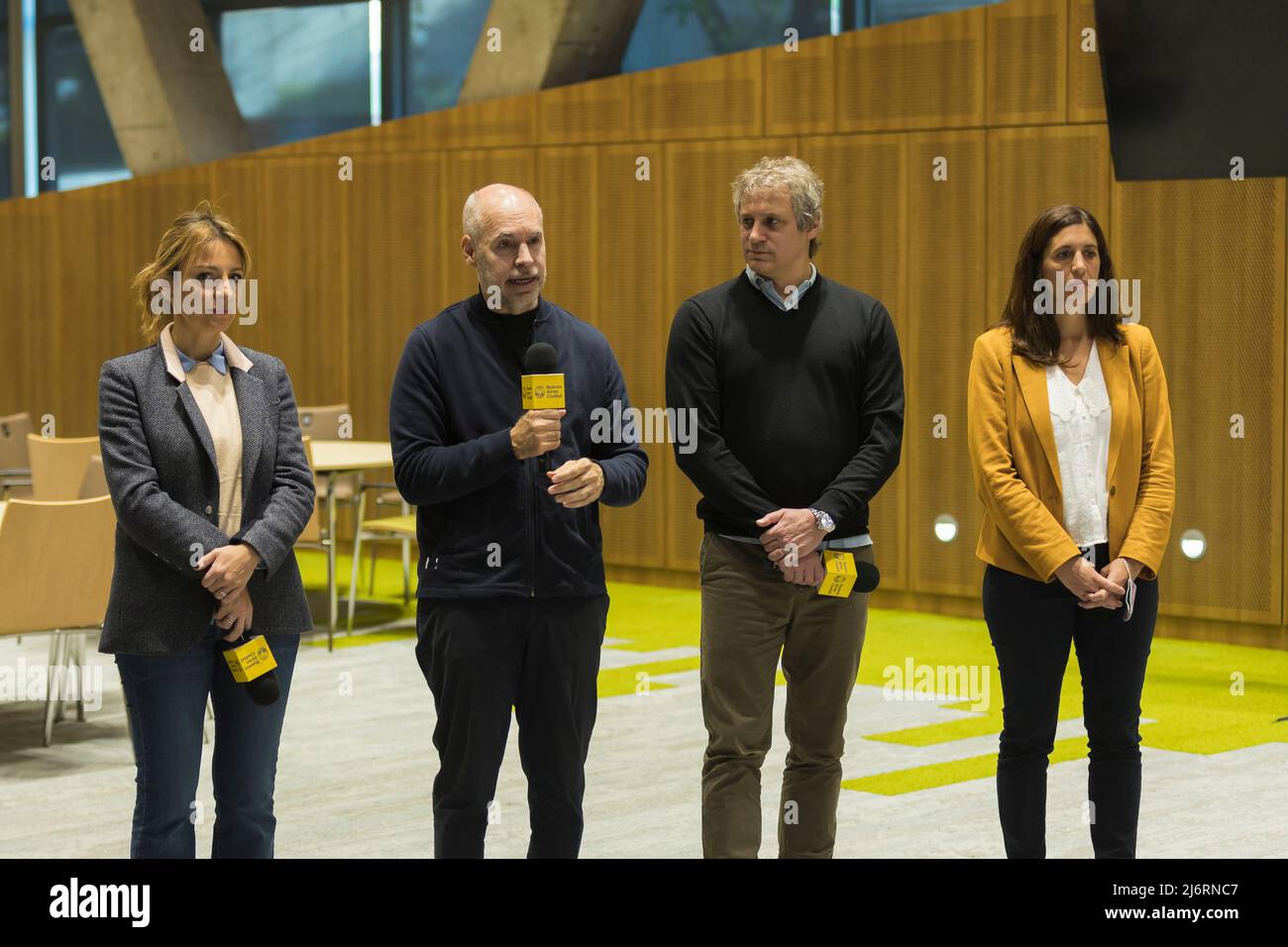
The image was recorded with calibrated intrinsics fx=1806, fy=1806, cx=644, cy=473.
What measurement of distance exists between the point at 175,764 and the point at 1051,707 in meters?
1.89

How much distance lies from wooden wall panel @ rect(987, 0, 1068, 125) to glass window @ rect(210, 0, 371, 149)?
583 centimetres

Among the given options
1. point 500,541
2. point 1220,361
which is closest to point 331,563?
point 1220,361

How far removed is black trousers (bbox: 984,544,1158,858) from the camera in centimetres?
397

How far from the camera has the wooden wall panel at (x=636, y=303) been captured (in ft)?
34.3

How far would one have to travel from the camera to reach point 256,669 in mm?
3486

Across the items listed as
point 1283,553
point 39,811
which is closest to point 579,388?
point 39,811

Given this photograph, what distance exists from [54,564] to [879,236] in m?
4.97

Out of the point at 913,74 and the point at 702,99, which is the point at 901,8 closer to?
the point at 702,99

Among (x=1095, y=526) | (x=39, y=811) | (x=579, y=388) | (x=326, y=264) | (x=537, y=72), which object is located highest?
(x=537, y=72)

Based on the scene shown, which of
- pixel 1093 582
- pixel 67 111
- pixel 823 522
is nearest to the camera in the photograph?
pixel 823 522

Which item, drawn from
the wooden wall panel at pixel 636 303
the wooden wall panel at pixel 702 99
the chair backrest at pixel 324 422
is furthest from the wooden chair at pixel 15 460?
the wooden wall panel at pixel 702 99

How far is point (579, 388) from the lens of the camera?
11.9 ft
